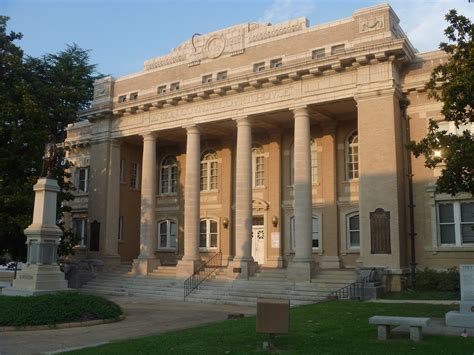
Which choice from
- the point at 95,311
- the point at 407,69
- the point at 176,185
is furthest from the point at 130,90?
the point at 95,311

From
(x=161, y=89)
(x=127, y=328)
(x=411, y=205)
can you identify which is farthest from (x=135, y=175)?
(x=127, y=328)

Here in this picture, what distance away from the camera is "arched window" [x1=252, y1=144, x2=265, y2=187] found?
2968 centimetres

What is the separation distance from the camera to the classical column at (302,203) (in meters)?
23.0

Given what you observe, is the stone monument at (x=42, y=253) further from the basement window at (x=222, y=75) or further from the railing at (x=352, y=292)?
the basement window at (x=222, y=75)

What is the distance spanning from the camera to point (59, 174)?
1120 inches

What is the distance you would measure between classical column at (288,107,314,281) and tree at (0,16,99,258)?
12.1m

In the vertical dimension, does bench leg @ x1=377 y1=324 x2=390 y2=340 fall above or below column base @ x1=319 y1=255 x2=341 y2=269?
below

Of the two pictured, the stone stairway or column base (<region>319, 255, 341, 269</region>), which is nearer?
the stone stairway

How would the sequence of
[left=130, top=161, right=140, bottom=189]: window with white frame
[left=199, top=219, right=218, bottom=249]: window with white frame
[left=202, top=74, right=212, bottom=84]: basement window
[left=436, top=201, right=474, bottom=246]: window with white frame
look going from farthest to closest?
[left=130, top=161, right=140, bottom=189]: window with white frame
[left=199, top=219, right=218, bottom=249]: window with white frame
[left=202, top=74, right=212, bottom=84]: basement window
[left=436, top=201, right=474, bottom=246]: window with white frame

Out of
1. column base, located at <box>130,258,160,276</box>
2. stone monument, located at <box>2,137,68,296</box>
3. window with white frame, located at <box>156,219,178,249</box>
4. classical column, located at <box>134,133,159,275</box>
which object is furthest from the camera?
window with white frame, located at <box>156,219,178,249</box>

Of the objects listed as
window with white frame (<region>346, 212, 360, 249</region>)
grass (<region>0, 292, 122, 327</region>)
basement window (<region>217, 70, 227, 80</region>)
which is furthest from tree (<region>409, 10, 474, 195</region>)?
basement window (<region>217, 70, 227, 80</region>)

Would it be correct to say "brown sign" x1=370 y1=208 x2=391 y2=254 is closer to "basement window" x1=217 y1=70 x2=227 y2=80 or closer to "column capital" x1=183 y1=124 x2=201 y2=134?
"column capital" x1=183 y1=124 x2=201 y2=134

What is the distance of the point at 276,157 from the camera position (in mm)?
29094

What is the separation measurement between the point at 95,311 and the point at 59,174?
14729 millimetres
